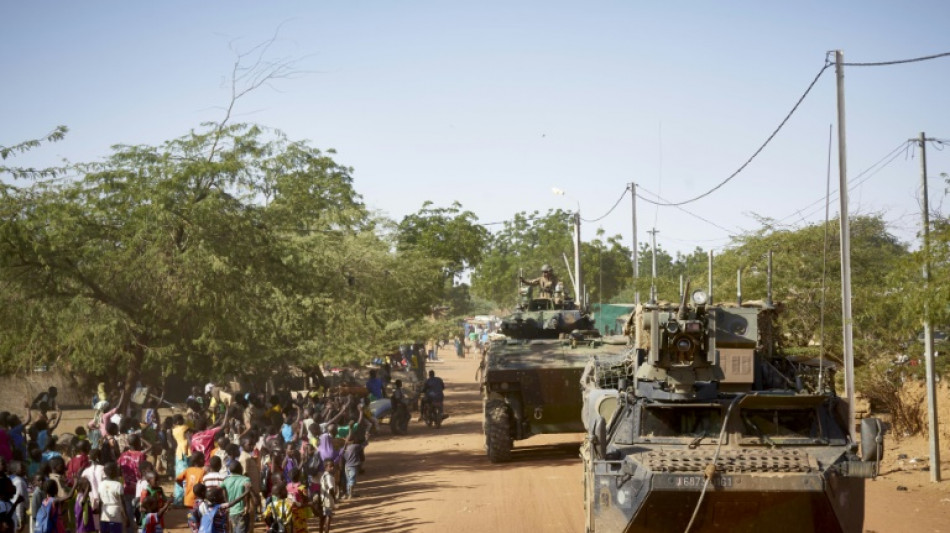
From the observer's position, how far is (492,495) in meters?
15.6

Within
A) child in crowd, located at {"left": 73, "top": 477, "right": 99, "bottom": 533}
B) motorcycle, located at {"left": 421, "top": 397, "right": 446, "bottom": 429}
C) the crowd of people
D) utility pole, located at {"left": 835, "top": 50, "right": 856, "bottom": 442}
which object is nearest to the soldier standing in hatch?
motorcycle, located at {"left": 421, "top": 397, "right": 446, "bottom": 429}

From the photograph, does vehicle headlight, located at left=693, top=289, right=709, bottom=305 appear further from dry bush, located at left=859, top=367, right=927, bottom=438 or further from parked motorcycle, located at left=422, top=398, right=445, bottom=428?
parked motorcycle, located at left=422, top=398, right=445, bottom=428

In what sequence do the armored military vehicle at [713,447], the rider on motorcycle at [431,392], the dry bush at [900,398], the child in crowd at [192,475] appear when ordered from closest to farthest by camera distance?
the armored military vehicle at [713,447] < the child in crowd at [192,475] < the dry bush at [900,398] < the rider on motorcycle at [431,392]

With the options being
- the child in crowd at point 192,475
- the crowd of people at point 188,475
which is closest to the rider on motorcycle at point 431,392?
the crowd of people at point 188,475

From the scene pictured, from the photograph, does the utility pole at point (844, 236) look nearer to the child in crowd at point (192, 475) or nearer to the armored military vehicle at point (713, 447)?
the armored military vehicle at point (713, 447)

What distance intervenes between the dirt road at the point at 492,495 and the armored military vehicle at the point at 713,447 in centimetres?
270

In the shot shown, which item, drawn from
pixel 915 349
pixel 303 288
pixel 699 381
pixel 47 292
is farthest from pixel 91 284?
pixel 915 349

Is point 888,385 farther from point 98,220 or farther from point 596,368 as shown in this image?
→ point 98,220

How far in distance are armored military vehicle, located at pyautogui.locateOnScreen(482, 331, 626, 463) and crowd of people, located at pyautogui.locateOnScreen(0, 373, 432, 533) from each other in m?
2.47

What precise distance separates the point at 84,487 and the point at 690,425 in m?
6.40

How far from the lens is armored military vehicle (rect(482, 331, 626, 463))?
18344mm

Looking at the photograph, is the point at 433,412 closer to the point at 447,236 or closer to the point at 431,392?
the point at 431,392

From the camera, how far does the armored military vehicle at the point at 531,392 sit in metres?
18.3

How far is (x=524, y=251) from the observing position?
68.8 m
